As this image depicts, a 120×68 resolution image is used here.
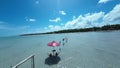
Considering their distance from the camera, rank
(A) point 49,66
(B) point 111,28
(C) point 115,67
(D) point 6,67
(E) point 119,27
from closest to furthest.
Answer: (C) point 115,67, (A) point 49,66, (D) point 6,67, (E) point 119,27, (B) point 111,28

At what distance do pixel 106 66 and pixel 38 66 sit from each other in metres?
6.63

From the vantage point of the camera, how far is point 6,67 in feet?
35.4

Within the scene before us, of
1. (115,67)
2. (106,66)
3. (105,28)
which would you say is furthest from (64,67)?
(105,28)

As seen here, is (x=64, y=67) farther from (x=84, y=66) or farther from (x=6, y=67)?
(x=6, y=67)

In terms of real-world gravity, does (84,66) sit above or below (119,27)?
below

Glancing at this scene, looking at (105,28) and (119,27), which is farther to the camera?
(105,28)

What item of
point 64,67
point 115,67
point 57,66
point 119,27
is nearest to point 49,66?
point 57,66

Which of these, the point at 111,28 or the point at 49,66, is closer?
the point at 49,66

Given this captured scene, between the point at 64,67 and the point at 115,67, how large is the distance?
4.55 m

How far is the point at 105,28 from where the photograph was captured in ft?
395

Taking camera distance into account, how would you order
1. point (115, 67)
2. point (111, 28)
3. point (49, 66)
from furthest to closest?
point (111, 28), point (49, 66), point (115, 67)

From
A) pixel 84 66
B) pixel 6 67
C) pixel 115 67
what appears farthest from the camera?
pixel 6 67

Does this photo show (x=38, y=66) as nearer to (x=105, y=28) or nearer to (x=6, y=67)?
(x=6, y=67)

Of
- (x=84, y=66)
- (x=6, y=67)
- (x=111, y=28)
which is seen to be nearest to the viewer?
(x=84, y=66)
